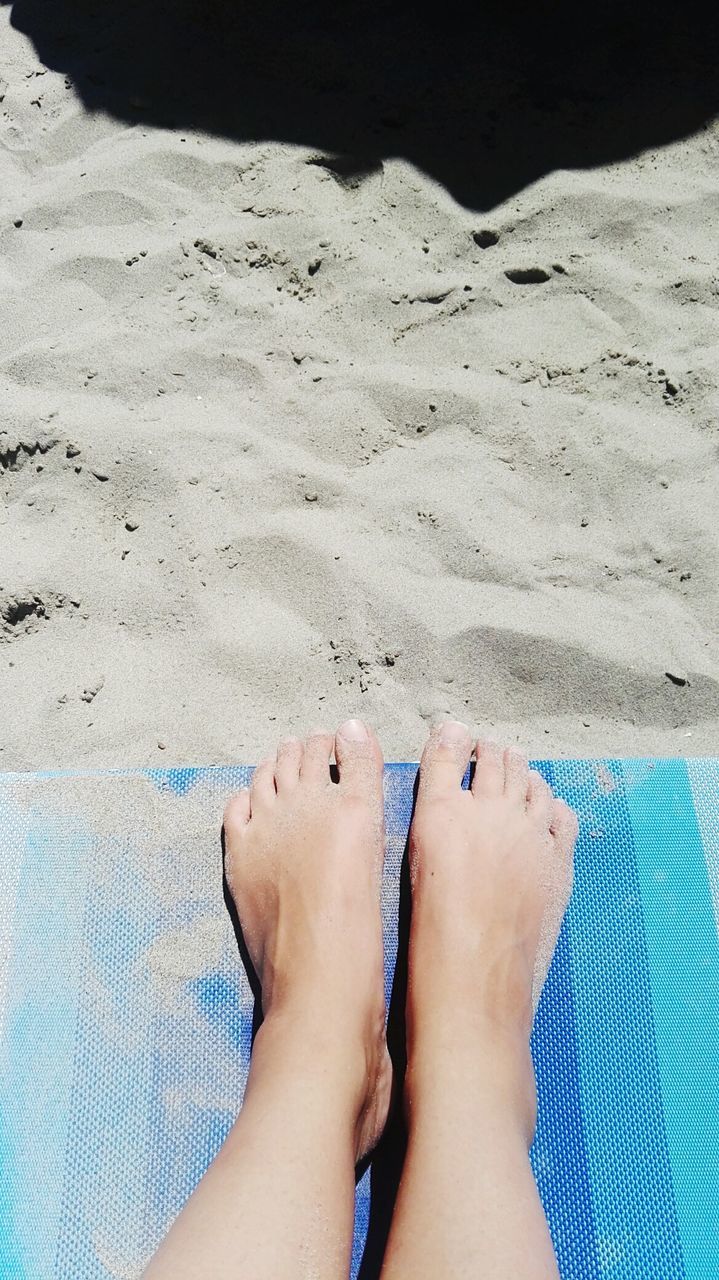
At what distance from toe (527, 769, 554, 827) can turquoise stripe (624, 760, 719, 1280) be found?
0.44 feet

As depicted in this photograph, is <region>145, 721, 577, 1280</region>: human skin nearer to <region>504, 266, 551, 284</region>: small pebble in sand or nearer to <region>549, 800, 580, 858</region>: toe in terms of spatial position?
<region>549, 800, 580, 858</region>: toe

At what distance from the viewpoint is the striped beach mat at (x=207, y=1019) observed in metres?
1.23

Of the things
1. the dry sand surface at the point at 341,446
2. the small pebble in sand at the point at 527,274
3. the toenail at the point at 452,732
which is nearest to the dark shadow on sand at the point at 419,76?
the dry sand surface at the point at 341,446

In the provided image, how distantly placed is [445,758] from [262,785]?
324 millimetres

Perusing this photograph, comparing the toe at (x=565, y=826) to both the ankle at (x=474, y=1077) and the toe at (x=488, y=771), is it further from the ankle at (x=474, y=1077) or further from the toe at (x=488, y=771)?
the ankle at (x=474, y=1077)

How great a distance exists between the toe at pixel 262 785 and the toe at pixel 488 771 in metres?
0.36

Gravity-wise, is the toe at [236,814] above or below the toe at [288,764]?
below

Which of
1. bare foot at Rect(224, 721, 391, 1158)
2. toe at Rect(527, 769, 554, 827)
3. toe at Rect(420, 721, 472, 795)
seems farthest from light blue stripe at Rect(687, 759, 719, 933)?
bare foot at Rect(224, 721, 391, 1158)

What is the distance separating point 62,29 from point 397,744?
2112 mm

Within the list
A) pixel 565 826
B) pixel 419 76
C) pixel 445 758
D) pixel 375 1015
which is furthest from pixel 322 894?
pixel 419 76

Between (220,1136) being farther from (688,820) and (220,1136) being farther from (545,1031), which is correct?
(688,820)

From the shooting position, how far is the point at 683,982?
4.48 ft

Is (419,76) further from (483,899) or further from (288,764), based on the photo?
(483,899)

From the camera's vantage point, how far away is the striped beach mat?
1228mm
